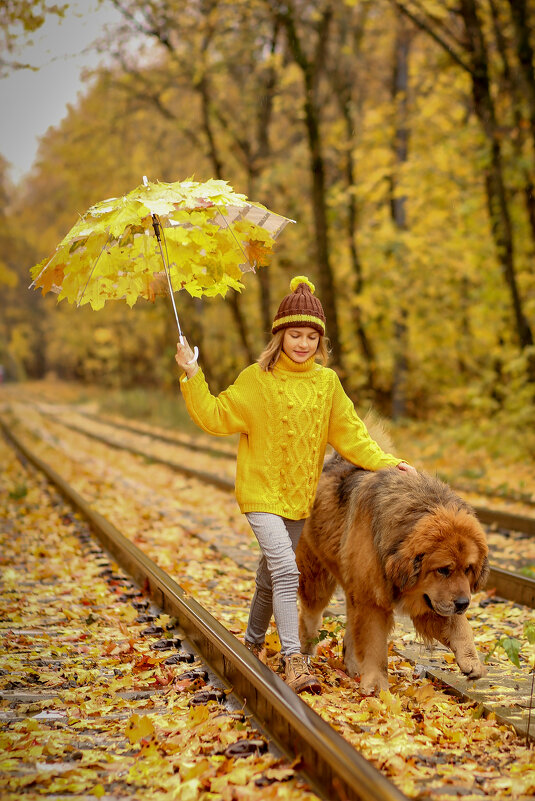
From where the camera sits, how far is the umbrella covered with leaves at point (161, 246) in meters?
4.50

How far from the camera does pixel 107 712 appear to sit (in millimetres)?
4258

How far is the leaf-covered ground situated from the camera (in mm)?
3375

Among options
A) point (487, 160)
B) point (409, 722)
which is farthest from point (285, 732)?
point (487, 160)

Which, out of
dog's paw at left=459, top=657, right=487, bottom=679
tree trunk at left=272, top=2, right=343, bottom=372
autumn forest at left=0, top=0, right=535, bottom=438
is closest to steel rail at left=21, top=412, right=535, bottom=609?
dog's paw at left=459, top=657, right=487, bottom=679

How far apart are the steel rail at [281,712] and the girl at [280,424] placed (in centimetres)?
30

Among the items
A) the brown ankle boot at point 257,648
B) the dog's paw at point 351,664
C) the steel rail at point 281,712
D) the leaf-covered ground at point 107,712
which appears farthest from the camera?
the brown ankle boot at point 257,648

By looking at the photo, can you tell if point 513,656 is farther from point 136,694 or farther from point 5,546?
point 5,546

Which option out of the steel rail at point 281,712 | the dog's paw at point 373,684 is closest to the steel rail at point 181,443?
the steel rail at point 281,712

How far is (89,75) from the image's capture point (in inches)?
814

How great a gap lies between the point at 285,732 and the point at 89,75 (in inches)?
788

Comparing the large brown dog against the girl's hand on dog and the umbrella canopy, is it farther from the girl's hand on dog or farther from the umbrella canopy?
the umbrella canopy

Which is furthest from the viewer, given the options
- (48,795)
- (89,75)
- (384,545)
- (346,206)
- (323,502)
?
(346,206)

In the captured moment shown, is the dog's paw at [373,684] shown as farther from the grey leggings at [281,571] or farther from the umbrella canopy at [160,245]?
the umbrella canopy at [160,245]

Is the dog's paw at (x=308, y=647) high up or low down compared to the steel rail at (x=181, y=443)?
up
